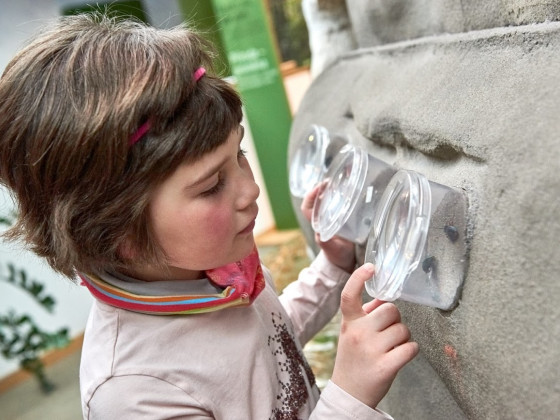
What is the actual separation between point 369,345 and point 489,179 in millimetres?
259

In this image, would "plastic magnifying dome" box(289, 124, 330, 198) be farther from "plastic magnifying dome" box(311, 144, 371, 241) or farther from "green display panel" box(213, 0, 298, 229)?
"green display panel" box(213, 0, 298, 229)

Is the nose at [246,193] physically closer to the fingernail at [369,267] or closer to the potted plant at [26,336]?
the fingernail at [369,267]

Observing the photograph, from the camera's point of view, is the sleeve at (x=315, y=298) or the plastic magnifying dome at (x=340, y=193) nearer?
the plastic magnifying dome at (x=340, y=193)

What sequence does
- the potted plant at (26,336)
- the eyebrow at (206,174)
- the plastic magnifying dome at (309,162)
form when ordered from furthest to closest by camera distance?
the potted plant at (26,336)
the plastic magnifying dome at (309,162)
the eyebrow at (206,174)

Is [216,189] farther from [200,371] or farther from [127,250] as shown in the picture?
[200,371]

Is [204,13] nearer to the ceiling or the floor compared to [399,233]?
nearer to the floor

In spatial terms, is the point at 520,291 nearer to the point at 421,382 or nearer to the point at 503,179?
the point at 503,179

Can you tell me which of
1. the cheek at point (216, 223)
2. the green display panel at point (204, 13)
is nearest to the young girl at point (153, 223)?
the cheek at point (216, 223)

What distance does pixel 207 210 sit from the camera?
888 millimetres

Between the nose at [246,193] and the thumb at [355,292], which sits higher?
the nose at [246,193]

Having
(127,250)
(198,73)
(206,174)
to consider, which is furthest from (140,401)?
(198,73)

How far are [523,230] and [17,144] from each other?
0.63 metres

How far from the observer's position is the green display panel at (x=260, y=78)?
3.61 m

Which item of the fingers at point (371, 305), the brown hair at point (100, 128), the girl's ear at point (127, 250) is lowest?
the fingers at point (371, 305)
